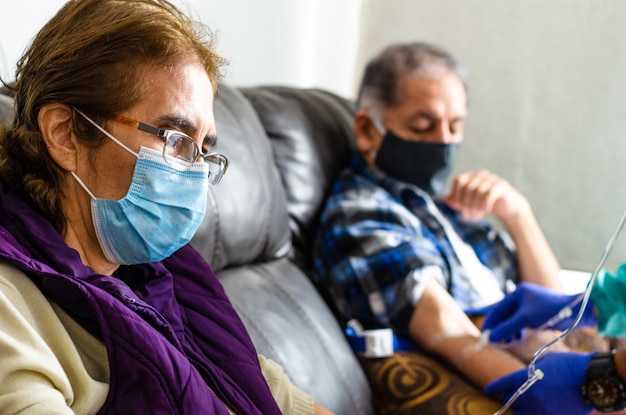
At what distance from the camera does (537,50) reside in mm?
2406

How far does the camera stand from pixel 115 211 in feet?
3.26

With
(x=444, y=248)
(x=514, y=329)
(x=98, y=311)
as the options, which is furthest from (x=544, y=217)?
(x=98, y=311)

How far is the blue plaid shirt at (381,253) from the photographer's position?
1.65m

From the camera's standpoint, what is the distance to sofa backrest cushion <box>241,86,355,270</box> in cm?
178

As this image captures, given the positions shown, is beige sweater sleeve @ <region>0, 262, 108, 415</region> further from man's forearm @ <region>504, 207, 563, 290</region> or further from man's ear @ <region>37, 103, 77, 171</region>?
man's forearm @ <region>504, 207, 563, 290</region>

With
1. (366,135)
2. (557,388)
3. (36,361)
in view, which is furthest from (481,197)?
(36,361)

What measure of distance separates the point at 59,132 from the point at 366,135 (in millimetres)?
1099

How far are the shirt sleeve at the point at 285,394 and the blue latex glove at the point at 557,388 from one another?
1.37 feet

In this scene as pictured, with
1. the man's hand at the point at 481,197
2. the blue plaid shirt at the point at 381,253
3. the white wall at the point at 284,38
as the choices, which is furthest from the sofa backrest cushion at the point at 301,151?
the man's hand at the point at 481,197

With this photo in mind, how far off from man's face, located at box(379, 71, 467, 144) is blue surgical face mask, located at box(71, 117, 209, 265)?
3.15 feet

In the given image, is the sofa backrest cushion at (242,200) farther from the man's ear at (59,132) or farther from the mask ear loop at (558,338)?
the mask ear loop at (558,338)

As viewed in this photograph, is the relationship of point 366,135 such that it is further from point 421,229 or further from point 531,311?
point 531,311

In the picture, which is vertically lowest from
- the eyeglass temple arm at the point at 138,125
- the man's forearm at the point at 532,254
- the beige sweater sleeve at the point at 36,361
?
the man's forearm at the point at 532,254

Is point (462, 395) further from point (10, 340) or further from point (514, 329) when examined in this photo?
point (10, 340)
